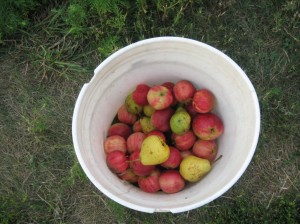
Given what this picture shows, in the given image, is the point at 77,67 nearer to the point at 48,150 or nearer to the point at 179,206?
the point at 48,150

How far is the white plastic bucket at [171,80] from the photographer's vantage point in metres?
2.00

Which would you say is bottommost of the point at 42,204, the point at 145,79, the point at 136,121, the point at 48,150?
the point at 42,204

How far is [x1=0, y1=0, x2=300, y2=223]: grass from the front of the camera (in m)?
2.70

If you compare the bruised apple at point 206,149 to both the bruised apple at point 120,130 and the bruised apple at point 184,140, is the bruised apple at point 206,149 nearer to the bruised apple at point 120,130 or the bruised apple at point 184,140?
the bruised apple at point 184,140

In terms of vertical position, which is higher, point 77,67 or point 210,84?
point 210,84

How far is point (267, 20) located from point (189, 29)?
51 centimetres

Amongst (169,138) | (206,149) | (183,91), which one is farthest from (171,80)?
(206,149)

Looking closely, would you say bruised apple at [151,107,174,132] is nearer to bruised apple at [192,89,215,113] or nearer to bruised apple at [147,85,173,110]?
bruised apple at [147,85,173,110]

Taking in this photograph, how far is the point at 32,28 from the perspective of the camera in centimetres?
287

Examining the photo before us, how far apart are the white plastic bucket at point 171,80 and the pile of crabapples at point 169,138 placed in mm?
53

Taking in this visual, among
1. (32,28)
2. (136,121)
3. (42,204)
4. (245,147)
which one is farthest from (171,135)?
(32,28)

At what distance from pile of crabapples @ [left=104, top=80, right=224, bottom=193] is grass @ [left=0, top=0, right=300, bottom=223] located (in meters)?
0.50

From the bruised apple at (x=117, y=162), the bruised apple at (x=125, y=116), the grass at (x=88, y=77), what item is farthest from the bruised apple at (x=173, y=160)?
the grass at (x=88, y=77)

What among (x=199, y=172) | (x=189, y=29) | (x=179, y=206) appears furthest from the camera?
(x=189, y=29)
